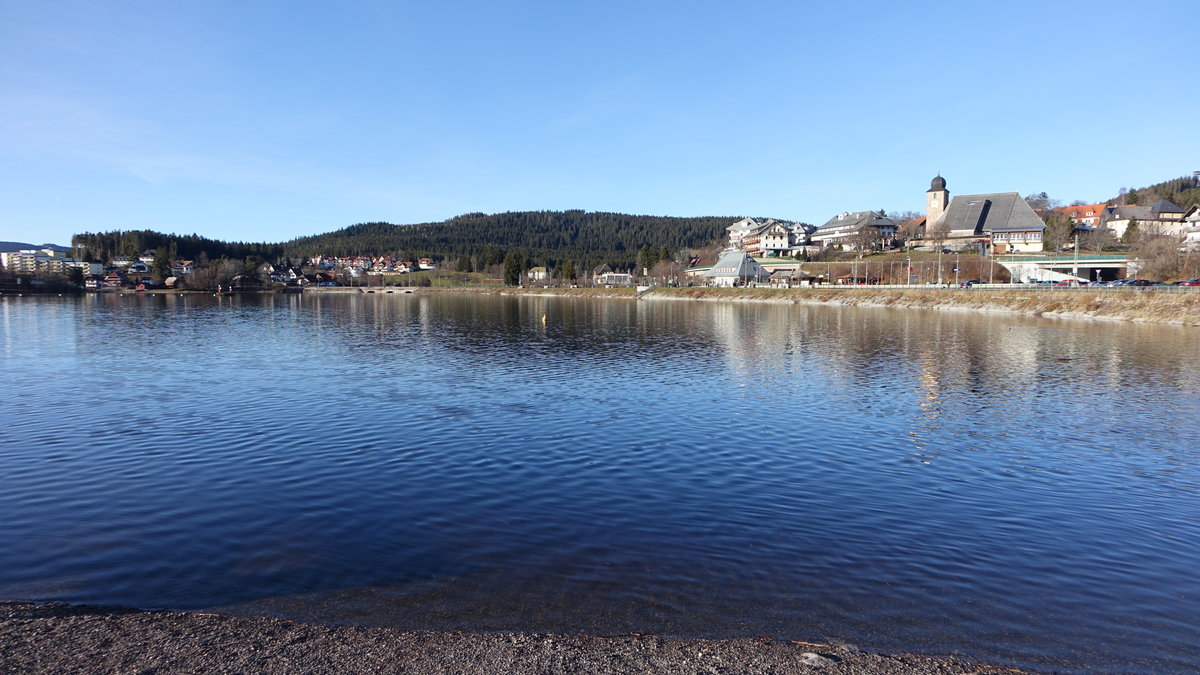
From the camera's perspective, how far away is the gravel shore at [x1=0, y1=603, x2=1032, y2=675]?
22.5 ft

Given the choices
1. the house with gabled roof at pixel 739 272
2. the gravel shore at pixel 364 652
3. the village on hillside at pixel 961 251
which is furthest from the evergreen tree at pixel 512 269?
the gravel shore at pixel 364 652

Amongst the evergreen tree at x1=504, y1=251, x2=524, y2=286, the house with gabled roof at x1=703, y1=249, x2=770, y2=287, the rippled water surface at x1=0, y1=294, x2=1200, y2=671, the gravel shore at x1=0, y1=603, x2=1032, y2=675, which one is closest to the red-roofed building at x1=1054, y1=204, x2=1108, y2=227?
the house with gabled roof at x1=703, y1=249, x2=770, y2=287

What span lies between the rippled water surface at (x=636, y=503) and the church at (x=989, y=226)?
114 meters

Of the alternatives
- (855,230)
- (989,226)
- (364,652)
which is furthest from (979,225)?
(364,652)

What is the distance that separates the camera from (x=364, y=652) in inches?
283

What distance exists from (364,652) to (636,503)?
21.9ft

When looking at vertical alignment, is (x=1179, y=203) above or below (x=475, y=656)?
above

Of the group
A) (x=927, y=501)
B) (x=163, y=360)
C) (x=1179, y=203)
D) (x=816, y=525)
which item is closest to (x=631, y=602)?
(x=816, y=525)

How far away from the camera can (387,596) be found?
876 cm

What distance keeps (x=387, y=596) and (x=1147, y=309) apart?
75.0 m

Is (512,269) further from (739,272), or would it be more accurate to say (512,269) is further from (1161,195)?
(1161,195)

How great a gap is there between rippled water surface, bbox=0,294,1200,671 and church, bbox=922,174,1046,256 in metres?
114

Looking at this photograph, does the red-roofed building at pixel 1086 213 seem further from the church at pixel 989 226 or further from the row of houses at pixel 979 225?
the church at pixel 989 226

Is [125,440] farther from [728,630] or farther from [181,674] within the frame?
[728,630]
